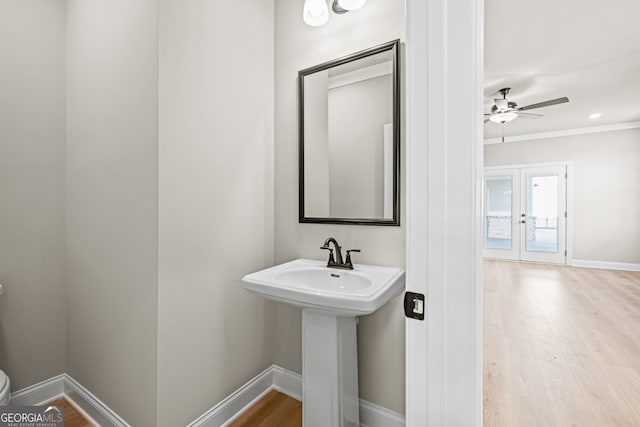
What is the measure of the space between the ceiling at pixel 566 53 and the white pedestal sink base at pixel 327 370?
252 cm

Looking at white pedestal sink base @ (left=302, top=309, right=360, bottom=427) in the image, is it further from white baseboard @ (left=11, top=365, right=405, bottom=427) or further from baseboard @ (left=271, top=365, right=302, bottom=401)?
baseboard @ (left=271, top=365, right=302, bottom=401)

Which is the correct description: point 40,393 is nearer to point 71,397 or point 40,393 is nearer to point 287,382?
point 71,397

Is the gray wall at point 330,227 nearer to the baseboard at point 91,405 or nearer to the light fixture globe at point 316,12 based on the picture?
the light fixture globe at point 316,12

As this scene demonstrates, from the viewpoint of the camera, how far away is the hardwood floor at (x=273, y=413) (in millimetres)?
1539

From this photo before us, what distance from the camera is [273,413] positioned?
5.30ft

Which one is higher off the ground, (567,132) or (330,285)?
(567,132)

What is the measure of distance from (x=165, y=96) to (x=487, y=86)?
371 centimetres

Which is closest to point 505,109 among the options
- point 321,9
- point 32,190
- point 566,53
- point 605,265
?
point 566,53

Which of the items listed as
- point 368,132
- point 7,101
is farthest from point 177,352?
point 7,101

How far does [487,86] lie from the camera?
3592mm

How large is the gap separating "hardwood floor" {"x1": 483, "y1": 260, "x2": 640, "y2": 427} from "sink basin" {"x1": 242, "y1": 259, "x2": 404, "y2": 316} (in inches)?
42.5

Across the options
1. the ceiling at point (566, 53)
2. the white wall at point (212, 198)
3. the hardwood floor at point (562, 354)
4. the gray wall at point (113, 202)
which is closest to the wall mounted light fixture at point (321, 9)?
the white wall at point (212, 198)

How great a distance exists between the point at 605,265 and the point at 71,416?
24.3ft

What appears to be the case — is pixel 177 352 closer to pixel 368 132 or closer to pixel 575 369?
pixel 368 132
